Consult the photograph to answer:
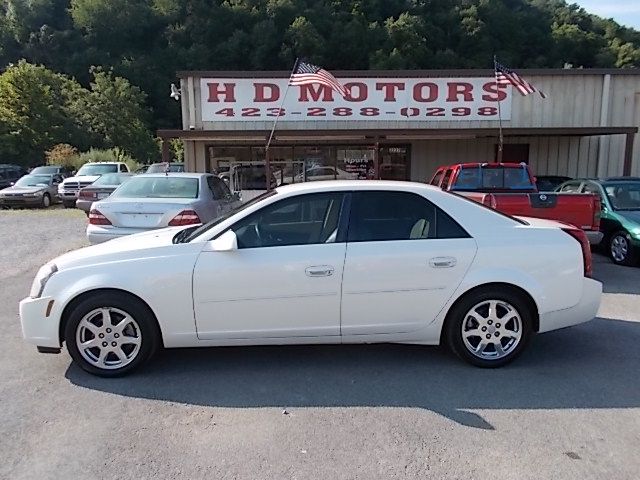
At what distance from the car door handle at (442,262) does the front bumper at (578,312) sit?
916 millimetres

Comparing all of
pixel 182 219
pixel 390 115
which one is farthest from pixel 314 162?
pixel 182 219

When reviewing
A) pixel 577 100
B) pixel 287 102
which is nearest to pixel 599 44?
pixel 577 100

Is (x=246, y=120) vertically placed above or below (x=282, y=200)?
above

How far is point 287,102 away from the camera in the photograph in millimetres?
15047

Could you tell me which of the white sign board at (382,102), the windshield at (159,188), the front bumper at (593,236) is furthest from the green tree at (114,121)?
the front bumper at (593,236)

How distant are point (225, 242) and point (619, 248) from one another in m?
7.69

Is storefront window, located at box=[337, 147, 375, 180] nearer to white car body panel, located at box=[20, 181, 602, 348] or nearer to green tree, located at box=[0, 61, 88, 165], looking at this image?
white car body panel, located at box=[20, 181, 602, 348]

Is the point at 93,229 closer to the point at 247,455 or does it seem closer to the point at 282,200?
the point at 282,200

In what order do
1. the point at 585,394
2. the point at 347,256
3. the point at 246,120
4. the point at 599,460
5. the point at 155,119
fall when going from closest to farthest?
the point at 599,460 < the point at 585,394 < the point at 347,256 < the point at 246,120 < the point at 155,119

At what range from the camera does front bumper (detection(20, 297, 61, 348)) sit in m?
4.14

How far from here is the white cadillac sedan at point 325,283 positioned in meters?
4.12

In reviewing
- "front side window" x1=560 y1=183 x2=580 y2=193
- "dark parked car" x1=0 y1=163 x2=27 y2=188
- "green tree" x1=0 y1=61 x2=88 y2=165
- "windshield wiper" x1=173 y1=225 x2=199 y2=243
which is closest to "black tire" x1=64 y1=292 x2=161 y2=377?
"windshield wiper" x1=173 y1=225 x2=199 y2=243

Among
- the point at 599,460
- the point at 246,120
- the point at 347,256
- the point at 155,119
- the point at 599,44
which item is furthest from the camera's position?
the point at 155,119

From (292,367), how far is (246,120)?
11616 millimetres
